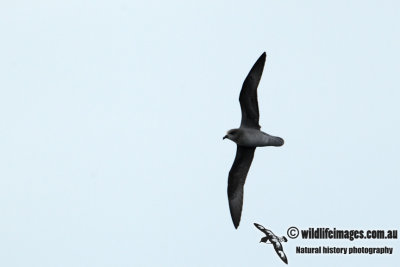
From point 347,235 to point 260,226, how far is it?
12.7 ft

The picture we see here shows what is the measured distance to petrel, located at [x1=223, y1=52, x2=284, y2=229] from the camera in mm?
46312

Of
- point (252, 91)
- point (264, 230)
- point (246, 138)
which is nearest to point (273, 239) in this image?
point (264, 230)

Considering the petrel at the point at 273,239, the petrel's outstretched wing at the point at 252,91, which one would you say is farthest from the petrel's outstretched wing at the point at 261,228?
the petrel's outstretched wing at the point at 252,91

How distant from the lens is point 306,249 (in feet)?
172

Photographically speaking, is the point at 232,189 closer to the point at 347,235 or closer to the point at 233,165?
the point at 233,165

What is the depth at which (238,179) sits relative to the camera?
161ft

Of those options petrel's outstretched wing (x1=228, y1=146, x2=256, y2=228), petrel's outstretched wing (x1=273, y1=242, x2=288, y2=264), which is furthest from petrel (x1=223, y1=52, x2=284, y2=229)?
petrel's outstretched wing (x1=273, y1=242, x2=288, y2=264)

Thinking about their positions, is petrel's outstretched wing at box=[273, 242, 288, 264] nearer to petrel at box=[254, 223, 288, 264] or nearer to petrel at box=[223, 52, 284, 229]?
petrel at box=[254, 223, 288, 264]

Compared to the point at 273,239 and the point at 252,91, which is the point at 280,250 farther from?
the point at 252,91

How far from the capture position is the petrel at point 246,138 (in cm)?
4631

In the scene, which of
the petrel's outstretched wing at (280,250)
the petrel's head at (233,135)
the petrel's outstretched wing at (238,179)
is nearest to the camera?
the petrel's head at (233,135)

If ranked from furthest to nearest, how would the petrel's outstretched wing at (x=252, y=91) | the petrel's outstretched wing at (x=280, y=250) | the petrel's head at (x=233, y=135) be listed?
1. the petrel's outstretched wing at (x=280, y=250)
2. the petrel's head at (x=233, y=135)
3. the petrel's outstretched wing at (x=252, y=91)

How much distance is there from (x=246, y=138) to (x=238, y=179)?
261cm

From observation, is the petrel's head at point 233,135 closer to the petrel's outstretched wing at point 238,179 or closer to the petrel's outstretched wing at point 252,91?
the petrel's outstretched wing at point 252,91
